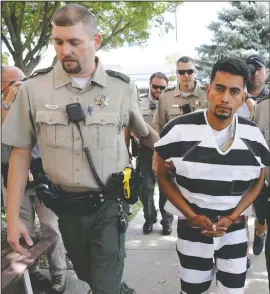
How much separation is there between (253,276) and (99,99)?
7.83 ft

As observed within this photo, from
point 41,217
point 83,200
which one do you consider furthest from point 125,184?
point 41,217

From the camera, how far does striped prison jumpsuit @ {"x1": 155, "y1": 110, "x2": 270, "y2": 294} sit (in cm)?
218

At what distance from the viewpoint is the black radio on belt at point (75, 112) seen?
2203mm

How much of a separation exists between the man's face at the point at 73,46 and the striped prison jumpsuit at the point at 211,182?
61cm

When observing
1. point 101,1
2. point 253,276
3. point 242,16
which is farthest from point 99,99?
point 242,16

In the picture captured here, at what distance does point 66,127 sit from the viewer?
7.35ft

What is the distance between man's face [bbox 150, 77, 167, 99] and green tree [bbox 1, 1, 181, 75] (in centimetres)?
514

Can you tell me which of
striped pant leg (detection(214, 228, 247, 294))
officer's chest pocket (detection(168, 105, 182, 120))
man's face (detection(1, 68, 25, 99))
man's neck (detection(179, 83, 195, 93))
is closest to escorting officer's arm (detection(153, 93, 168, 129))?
officer's chest pocket (detection(168, 105, 182, 120))

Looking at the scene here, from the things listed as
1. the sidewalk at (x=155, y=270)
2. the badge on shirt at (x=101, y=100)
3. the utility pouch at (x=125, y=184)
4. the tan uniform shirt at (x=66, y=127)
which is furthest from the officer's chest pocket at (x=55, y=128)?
the sidewalk at (x=155, y=270)

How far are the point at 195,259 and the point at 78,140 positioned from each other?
3.08 feet

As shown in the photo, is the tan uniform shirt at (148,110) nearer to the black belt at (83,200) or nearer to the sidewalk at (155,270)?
the sidewalk at (155,270)

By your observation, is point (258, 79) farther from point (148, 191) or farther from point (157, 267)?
point (157, 267)

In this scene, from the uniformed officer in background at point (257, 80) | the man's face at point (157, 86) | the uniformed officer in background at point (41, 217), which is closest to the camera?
the uniformed officer in background at point (41, 217)

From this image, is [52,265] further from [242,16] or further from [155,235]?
[242,16]
